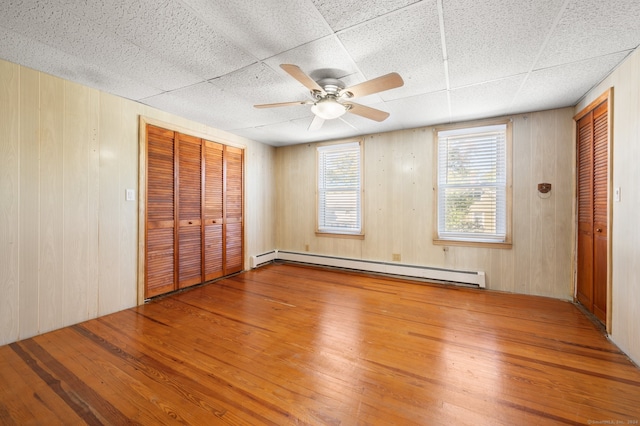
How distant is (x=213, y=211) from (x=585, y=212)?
4836 millimetres

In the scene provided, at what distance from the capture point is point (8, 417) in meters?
1.46

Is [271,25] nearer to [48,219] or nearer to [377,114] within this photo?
[377,114]

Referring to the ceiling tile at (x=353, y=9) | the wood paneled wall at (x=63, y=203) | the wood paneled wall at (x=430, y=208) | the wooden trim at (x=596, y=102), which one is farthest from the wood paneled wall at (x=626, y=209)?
the wood paneled wall at (x=63, y=203)

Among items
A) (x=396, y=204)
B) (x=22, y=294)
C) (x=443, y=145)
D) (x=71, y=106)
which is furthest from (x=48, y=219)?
(x=443, y=145)

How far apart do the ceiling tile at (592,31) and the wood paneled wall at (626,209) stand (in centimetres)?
29

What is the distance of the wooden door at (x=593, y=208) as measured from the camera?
8.21 feet

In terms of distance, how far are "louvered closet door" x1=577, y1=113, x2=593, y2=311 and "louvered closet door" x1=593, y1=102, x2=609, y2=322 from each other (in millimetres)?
91

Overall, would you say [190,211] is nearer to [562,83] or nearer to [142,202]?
[142,202]

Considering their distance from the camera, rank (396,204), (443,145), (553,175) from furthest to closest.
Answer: (396,204) → (443,145) → (553,175)

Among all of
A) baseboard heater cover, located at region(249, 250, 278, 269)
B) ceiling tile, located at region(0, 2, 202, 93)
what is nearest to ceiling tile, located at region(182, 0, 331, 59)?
ceiling tile, located at region(0, 2, 202, 93)

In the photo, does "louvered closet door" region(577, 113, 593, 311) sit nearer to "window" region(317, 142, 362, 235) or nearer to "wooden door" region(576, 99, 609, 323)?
"wooden door" region(576, 99, 609, 323)

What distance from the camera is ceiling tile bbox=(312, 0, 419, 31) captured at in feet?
5.02

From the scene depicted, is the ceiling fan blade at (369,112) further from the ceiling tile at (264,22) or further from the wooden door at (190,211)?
the wooden door at (190,211)

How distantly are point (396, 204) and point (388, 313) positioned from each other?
1930mm
